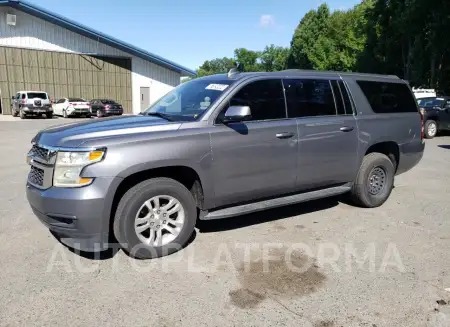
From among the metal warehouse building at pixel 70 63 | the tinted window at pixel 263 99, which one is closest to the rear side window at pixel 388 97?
the tinted window at pixel 263 99

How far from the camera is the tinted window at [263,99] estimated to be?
13.7ft

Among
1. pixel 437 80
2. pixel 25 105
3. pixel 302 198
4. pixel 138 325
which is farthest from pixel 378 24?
pixel 138 325

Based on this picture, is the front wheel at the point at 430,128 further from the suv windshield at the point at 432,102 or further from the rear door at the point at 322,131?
the rear door at the point at 322,131

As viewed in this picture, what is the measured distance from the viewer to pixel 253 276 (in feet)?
11.3

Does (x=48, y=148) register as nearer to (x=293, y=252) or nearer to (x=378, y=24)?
(x=293, y=252)

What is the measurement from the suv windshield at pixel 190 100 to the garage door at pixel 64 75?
28108 mm

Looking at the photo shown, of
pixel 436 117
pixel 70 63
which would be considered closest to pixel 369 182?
pixel 436 117

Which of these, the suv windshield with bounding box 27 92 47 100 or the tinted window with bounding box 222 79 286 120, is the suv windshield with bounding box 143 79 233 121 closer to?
the tinted window with bounding box 222 79 286 120

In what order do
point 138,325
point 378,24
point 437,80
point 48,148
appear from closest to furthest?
1. point 138,325
2. point 48,148
3. point 437,80
4. point 378,24

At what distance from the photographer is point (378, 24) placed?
36625mm

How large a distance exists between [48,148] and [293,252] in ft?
8.69

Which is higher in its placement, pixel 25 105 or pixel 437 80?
pixel 437 80

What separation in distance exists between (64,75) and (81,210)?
3024 cm

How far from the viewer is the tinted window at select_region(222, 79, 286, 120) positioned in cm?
417
